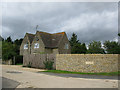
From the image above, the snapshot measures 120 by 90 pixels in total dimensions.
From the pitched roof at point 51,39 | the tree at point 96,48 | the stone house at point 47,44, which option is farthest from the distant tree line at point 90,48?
the pitched roof at point 51,39

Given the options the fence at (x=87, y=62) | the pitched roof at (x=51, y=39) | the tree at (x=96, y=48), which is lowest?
the fence at (x=87, y=62)

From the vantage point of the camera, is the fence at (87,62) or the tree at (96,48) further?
the tree at (96,48)

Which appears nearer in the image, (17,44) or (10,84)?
(10,84)

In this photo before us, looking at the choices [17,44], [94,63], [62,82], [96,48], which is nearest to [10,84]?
[62,82]

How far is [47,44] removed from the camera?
34.0 meters

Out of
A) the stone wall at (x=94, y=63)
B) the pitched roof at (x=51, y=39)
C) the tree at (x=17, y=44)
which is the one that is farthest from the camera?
the tree at (x=17, y=44)

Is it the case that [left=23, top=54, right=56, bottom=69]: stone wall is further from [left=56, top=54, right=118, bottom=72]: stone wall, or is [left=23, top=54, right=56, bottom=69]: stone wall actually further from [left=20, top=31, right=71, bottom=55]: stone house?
[left=20, top=31, right=71, bottom=55]: stone house

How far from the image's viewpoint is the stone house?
33850 millimetres

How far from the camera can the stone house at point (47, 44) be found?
1333 inches

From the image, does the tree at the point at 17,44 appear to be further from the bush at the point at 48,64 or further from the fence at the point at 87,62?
the fence at the point at 87,62

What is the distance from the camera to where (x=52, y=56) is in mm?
18516

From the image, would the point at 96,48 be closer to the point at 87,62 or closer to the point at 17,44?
the point at 87,62

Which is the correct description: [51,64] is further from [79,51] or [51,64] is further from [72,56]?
[79,51]

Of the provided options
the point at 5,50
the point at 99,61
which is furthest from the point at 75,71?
the point at 5,50
